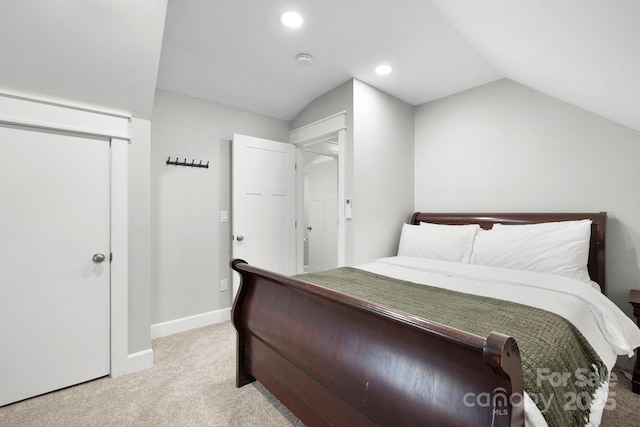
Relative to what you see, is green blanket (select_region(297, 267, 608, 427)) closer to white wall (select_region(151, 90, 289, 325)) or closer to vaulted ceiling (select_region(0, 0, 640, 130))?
vaulted ceiling (select_region(0, 0, 640, 130))

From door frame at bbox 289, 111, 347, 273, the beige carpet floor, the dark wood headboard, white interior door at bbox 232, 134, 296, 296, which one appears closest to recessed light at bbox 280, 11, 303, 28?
door frame at bbox 289, 111, 347, 273

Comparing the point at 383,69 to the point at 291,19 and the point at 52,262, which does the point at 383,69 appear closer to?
the point at 291,19

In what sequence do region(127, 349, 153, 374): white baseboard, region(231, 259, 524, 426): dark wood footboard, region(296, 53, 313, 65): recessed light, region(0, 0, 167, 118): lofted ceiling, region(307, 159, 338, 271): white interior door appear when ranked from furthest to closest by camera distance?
region(307, 159, 338, 271): white interior door, region(296, 53, 313, 65): recessed light, region(127, 349, 153, 374): white baseboard, region(0, 0, 167, 118): lofted ceiling, region(231, 259, 524, 426): dark wood footboard

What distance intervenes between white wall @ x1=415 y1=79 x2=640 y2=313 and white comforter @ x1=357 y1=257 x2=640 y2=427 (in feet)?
2.56

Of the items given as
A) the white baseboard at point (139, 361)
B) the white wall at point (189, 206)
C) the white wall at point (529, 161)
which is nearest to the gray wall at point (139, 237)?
the white baseboard at point (139, 361)

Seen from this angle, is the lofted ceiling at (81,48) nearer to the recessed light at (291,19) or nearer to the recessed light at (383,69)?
the recessed light at (291,19)

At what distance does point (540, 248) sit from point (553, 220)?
404mm

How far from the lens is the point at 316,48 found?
97.7 inches

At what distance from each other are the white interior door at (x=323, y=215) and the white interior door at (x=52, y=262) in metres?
3.12

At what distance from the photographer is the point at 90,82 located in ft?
6.27

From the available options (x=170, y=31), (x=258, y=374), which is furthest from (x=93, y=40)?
(x=258, y=374)

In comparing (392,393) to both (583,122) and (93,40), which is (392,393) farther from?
(583,122)

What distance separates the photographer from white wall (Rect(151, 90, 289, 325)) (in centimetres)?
277

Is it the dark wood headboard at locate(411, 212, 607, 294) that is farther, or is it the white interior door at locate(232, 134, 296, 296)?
the white interior door at locate(232, 134, 296, 296)
